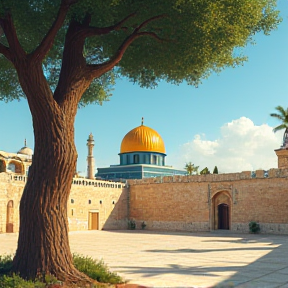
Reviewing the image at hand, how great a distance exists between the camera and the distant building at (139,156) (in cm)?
3966

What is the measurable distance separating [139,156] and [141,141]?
1484mm

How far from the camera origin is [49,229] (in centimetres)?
681

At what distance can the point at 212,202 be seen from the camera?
26.4 meters

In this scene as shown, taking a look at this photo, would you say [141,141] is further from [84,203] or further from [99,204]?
[84,203]

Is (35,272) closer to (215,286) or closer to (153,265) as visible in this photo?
(215,286)

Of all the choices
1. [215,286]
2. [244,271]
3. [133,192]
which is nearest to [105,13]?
[215,286]

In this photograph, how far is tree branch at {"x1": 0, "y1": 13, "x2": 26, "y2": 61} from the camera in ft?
23.7

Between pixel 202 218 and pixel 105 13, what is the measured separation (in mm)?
20425

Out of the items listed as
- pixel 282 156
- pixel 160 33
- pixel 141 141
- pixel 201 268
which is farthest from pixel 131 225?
pixel 160 33

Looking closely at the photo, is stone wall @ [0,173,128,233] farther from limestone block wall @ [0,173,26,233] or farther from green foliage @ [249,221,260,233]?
green foliage @ [249,221,260,233]

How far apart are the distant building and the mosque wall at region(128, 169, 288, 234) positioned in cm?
926

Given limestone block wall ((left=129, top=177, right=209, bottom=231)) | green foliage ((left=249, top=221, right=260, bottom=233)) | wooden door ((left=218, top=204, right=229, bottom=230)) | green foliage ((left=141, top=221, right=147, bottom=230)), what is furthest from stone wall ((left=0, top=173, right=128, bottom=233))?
green foliage ((left=249, top=221, right=260, bottom=233))

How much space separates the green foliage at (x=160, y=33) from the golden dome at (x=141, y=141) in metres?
29.4

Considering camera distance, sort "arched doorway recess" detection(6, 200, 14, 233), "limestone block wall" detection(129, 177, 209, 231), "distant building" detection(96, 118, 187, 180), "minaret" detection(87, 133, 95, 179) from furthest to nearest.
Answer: "distant building" detection(96, 118, 187, 180)
"minaret" detection(87, 133, 95, 179)
"limestone block wall" detection(129, 177, 209, 231)
"arched doorway recess" detection(6, 200, 14, 233)
